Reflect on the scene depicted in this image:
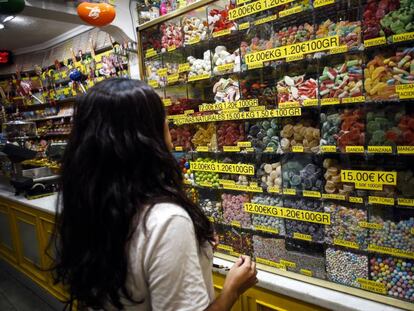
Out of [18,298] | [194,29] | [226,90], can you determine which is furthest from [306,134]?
[18,298]

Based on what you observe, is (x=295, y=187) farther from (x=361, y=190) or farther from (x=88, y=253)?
(x=88, y=253)

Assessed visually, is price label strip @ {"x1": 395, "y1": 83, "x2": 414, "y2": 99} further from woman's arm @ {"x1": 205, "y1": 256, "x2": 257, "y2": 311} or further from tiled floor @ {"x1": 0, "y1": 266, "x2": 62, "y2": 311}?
tiled floor @ {"x1": 0, "y1": 266, "x2": 62, "y2": 311}

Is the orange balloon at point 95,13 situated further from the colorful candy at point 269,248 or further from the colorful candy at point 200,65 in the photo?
the colorful candy at point 269,248

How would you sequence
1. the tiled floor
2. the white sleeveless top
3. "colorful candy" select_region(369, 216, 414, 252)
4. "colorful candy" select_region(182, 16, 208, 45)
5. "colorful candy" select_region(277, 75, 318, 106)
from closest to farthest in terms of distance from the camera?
the white sleeveless top → "colorful candy" select_region(369, 216, 414, 252) → "colorful candy" select_region(277, 75, 318, 106) → "colorful candy" select_region(182, 16, 208, 45) → the tiled floor

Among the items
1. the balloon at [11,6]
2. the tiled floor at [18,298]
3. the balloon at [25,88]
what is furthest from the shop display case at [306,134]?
the balloon at [25,88]

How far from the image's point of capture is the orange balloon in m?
2.98

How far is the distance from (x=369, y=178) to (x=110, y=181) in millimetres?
1159

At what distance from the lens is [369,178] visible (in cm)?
147

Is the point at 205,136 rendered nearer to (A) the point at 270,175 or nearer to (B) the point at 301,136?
(A) the point at 270,175

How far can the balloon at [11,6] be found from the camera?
9.62 ft

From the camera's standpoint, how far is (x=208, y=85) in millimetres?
2205

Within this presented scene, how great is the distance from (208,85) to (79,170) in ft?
4.75

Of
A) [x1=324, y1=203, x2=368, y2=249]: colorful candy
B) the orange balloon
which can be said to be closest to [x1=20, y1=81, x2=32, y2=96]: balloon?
the orange balloon

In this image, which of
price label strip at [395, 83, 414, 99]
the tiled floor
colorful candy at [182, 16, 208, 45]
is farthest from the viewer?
the tiled floor
